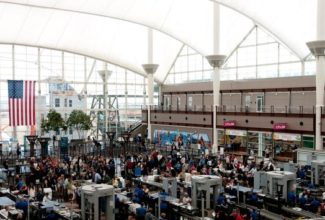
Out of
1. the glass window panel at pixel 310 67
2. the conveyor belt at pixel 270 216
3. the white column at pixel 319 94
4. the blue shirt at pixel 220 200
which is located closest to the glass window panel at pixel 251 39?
the glass window panel at pixel 310 67

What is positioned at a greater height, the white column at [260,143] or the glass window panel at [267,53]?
the glass window panel at [267,53]

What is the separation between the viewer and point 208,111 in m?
37.7

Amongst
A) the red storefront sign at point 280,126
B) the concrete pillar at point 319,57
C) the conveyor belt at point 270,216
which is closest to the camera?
the conveyor belt at point 270,216

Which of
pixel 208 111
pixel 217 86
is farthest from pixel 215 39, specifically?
pixel 208 111

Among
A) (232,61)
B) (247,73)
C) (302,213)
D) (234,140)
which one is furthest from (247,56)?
(302,213)

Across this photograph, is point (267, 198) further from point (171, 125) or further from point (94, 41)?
point (94, 41)

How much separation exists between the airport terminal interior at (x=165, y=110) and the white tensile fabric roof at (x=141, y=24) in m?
0.11

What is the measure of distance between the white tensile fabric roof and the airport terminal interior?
0.11 m

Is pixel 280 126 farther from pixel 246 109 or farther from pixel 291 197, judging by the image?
pixel 291 197

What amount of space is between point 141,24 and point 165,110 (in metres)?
10.0

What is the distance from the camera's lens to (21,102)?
3247 cm

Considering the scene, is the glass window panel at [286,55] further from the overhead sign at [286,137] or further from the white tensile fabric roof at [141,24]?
the overhead sign at [286,137]

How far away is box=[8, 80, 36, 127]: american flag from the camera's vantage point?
32062 mm

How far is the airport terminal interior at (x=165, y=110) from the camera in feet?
57.4
